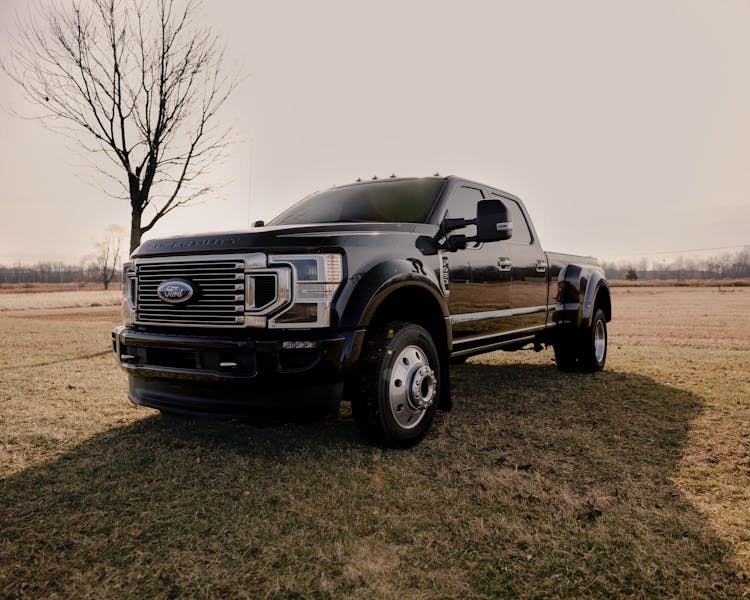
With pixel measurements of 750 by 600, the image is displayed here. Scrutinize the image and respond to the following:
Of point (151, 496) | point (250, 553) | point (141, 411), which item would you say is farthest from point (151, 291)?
point (250, 553)

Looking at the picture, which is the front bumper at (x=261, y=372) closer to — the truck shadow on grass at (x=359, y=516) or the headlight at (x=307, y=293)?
the headlight at (x=307, y=293)

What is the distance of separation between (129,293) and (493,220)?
266 cm

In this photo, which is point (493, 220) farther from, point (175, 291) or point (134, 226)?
point (134, 226)

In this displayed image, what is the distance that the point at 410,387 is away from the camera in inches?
151

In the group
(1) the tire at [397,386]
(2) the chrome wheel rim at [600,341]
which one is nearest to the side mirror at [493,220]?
(1) the tire at [397,386]

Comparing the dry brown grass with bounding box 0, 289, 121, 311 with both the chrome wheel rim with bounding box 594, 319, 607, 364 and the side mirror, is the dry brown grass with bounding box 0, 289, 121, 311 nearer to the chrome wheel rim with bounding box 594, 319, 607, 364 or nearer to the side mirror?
the chrome wheel rim with bounding box 594, 319, 607, 364

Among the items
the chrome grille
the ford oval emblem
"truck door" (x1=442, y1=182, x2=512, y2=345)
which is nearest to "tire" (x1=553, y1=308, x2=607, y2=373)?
"truck door" (x1=442, y1=182, x2=512, y2=345)

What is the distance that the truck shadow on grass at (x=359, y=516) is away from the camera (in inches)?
89.7

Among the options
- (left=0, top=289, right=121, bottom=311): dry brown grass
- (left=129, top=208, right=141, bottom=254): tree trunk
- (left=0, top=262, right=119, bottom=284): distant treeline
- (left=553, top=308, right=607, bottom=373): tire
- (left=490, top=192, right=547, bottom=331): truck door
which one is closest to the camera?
(left=490, top=192, right=547, bottom=331): truck door

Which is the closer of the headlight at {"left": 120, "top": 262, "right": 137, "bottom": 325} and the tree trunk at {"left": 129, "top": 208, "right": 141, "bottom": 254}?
the headlight at {"left": 120, "top": 262, "right": 137, "bottom": 325}

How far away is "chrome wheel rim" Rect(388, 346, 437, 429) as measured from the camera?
147 inches

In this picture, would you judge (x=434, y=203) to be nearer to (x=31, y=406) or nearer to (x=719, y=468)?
(x=719, y=468)

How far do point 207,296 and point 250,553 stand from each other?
1.60 m

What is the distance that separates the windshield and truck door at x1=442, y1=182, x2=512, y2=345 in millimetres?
241
